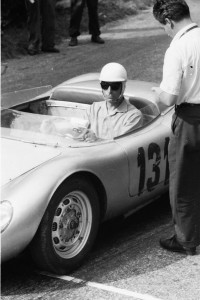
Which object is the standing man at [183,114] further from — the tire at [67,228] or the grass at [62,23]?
the grass at [62,23]

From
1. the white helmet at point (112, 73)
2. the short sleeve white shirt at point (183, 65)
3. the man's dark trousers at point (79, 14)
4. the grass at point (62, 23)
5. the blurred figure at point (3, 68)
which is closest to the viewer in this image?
the short sleeve white shirt at point (183, 65)

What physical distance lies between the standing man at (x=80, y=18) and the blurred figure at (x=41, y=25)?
39 cm

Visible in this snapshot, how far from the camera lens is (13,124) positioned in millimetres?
4766

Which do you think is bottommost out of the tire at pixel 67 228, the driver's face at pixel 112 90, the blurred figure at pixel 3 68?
the blurred figure at pixel 3 68

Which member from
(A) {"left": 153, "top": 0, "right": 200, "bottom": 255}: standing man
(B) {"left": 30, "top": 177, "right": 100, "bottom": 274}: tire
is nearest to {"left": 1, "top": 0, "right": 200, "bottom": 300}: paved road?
(B) {"left": 30, "top": 177, "right": 100, "bottom": 274}: tire

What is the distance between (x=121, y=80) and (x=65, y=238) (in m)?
1.31

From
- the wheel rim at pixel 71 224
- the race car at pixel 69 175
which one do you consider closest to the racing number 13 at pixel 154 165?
the race car at pixel 69 175

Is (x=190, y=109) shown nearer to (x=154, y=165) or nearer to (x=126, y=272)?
(x=154, y=165)

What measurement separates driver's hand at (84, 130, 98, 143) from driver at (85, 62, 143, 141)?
0.07 ft

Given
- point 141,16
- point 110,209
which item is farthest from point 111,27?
point 110,209

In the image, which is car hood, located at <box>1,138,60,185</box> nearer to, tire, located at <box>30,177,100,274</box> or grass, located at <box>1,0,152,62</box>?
tire, located at <box>30,177,100,274</box>

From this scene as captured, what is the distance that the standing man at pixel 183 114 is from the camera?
12.6ft

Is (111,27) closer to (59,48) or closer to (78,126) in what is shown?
(59,48)

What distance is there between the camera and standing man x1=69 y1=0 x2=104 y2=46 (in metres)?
11.0
